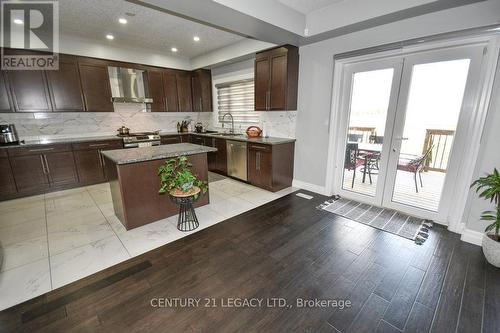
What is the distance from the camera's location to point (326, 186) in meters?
3.84

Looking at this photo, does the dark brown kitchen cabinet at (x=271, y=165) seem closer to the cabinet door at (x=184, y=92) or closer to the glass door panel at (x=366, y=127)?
the glass door panel at (x=366, y=127)

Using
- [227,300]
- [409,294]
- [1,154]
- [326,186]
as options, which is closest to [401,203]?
[326,186]

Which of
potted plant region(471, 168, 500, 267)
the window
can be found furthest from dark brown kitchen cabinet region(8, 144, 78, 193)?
potted plant region(471, 168, 500, 267)

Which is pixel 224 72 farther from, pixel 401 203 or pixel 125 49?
pixel 401 203

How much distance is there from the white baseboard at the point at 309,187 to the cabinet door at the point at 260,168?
2.16 feet

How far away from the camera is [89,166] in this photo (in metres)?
4.38

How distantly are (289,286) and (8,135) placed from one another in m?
5.18

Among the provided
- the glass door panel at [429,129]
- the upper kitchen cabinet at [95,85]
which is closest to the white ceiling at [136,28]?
the upper kitchen cabinet at [95,85]

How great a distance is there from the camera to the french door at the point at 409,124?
8.34 feet

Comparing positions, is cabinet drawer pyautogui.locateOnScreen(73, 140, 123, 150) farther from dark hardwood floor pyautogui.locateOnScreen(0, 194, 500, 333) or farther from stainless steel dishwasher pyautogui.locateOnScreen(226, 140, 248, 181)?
dark hardwood floor pyautogui.locateOnScreen(0, 194, 500, 333)

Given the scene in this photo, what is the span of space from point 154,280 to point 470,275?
2.93 metres

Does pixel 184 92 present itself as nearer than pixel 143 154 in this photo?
No

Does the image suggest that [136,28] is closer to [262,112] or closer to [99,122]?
[99,122]

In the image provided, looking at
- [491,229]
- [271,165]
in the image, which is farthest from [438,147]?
[271,165]
